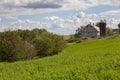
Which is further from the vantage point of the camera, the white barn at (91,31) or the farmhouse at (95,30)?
the white barn at (91,31)

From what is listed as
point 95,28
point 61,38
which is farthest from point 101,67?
point 95,28

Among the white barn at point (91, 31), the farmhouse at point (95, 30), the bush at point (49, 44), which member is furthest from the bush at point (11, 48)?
the white barn at point (91, 31)

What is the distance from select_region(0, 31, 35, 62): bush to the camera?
199 ft

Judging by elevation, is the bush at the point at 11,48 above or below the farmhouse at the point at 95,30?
above

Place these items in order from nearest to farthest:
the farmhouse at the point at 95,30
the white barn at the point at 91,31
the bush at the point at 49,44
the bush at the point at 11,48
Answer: the bush at the point at 11,48 < the bush at the point at 49,44 < the farmhouse at the point at 95,30 < the white barn at the point at 91,31

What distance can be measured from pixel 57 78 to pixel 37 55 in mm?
57527

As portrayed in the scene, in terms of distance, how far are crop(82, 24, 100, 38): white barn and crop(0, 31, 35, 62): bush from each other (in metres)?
122

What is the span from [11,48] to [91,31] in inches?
5042

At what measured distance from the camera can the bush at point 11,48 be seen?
6078cm

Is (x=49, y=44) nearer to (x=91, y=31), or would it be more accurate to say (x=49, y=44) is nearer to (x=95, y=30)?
(x=95, y=30)

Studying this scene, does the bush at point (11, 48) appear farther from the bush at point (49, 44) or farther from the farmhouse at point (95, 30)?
the farmhouse at point (95, 30)

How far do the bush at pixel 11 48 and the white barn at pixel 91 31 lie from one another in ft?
401

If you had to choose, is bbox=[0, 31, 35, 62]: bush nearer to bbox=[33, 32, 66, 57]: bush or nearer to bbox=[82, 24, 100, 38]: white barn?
bbox=[33, 32, 66, 57]: bush

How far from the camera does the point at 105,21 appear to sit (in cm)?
18375
